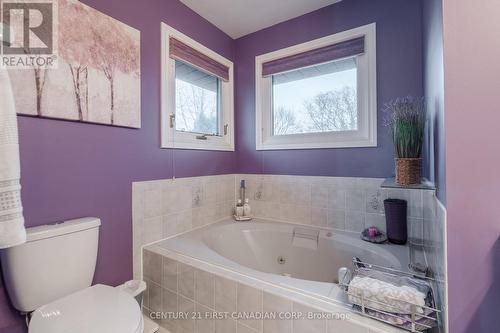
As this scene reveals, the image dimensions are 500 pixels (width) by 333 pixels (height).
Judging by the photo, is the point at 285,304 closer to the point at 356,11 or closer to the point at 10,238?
the point at 10,238

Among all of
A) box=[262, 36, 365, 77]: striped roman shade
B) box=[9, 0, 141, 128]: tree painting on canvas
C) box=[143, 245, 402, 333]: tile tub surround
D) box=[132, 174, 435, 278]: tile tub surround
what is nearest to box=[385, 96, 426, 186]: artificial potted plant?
box=[132, 174, 435, 278]: tile tub surround

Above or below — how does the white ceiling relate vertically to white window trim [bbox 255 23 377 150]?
above

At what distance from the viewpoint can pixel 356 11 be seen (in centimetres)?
183

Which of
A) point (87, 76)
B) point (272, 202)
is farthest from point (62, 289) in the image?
point (272, 202)

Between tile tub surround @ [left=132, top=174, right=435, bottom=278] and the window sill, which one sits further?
the window sill

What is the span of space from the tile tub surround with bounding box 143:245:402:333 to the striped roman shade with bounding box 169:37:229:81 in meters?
1.58

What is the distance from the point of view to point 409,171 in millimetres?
1134

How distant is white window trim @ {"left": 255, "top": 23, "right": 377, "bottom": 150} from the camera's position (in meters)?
1.77

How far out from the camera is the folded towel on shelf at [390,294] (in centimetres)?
81

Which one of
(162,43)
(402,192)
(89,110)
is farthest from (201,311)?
(162,43)

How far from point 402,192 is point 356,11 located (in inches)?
60.1

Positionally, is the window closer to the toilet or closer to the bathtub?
the bathtub

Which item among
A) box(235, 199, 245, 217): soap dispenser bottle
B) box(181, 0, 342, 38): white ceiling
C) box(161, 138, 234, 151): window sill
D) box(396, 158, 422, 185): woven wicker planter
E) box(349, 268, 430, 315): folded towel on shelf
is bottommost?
box(349, 268, 430, 315): folded towel on shelf

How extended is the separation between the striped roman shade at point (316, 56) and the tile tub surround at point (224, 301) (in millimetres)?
1877
